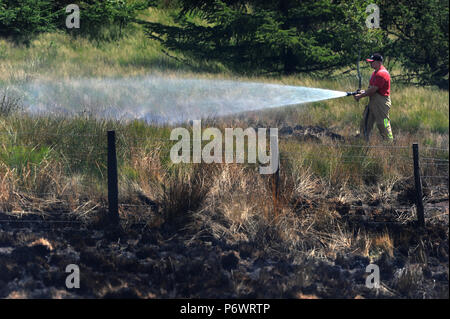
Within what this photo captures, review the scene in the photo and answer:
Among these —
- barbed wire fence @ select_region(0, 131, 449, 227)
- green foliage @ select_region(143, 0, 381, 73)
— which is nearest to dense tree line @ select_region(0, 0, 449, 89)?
green foliage @ select_region(143, 0, 381, 73)

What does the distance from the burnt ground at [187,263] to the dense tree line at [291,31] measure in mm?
8324

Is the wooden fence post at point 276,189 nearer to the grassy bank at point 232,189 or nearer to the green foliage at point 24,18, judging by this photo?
the grassy bank at point 232,189

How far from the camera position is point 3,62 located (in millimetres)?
15148

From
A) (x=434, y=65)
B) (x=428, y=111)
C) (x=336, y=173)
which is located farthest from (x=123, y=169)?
(x=434, y=65)

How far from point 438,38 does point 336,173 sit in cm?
859

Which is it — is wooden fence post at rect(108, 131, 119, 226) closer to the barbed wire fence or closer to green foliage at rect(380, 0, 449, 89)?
the barbed wire fence

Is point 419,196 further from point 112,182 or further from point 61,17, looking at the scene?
point 61,17

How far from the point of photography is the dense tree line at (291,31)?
15.0 m

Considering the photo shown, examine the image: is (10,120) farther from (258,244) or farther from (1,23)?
(1,23)

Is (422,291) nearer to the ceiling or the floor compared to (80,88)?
nearer to the floor

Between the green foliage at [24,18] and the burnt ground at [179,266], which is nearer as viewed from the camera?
the burnt ground at [179,266]

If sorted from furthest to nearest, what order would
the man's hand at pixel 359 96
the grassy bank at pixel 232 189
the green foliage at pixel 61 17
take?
the green foliage at pixel 61 17, the man's hand at pixel 359 96, the grassy bank at pixel 232 189

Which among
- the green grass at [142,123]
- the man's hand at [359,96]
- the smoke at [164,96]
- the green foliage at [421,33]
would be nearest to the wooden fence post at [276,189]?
the green grass at [142,123]

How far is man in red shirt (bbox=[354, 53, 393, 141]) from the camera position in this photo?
33.3ft
